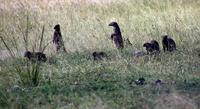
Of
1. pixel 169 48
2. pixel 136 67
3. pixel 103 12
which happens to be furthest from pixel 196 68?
pixel 103 12

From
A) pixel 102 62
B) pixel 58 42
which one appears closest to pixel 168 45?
pixel 102 62

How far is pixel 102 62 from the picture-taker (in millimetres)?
10414

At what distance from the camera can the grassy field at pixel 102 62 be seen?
7418 mm

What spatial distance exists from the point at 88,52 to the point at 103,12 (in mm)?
5093

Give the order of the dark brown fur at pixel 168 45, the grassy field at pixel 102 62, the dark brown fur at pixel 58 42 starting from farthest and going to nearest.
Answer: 1. the dark brown fur at pixel 58 42
2. the dark brown fur at pixel 168 45
3. the grassy field at pixel 102 62

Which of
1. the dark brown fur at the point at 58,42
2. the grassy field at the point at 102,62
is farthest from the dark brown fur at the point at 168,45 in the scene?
the dark brown fur at the point at 58,42

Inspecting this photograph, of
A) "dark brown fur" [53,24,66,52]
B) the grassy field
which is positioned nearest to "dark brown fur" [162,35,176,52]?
the grassy field

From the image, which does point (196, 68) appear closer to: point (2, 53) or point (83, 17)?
point (2, 53)

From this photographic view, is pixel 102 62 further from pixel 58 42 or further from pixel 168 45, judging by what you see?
pixel 58 42

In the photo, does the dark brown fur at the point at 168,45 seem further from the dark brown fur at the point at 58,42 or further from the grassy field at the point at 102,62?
the dark brown fur at the point at 58,42

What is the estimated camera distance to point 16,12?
17.0 metres

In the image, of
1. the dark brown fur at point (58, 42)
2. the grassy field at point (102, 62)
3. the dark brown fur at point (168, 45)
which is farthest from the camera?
the dark brown fur at point (58, 42)

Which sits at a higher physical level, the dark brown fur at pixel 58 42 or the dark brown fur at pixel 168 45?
the dark brown fur at pixel 58 42

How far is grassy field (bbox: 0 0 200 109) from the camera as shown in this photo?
7418 millimetres
